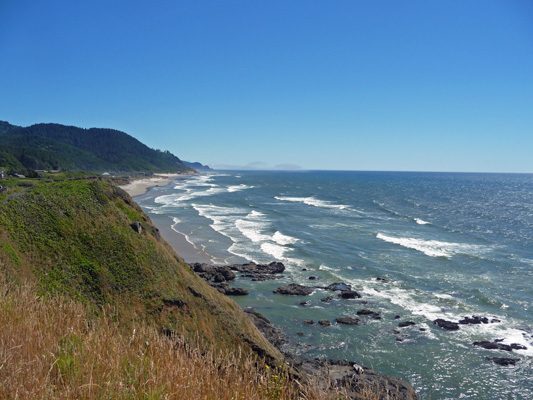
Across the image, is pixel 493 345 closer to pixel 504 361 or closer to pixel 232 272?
pixel 504 361

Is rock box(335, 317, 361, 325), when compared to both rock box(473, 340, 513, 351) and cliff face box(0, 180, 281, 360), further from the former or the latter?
cliff face box(0, 180, 281, 360)

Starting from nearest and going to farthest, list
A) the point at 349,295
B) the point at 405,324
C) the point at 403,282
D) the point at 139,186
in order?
1. the point at 405,324
2. the point at 349,295
3. the point at 403,282
4. the point at 139,186

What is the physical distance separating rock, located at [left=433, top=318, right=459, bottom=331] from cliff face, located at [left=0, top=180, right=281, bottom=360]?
43.1 feet

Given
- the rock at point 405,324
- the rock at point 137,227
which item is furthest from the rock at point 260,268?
the rock at point 137,227

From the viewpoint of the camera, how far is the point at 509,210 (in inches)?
2958

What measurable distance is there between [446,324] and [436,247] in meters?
20.9

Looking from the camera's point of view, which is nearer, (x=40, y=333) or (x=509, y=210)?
(x=40, y=333)

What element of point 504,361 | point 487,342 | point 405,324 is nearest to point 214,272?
point 405,324

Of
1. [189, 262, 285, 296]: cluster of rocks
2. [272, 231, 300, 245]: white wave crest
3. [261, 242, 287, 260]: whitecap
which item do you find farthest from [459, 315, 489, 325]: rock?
[272, 231, 300, 245]: white wave crest

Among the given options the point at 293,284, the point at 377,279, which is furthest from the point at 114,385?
the point at 377,279

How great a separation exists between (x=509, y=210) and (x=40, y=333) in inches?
3445

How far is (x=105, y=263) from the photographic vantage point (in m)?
11.2

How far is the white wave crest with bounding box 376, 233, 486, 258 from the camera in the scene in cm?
3812

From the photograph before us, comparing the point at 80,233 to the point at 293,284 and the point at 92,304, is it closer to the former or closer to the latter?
the point at 92,304
